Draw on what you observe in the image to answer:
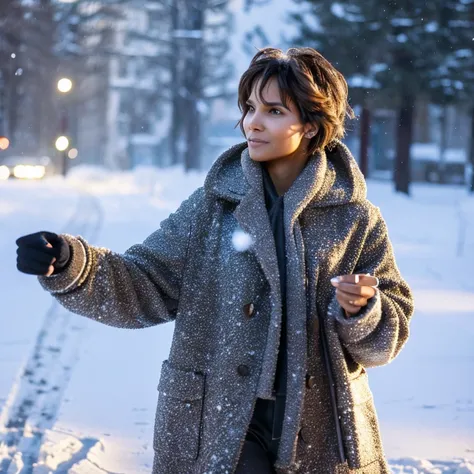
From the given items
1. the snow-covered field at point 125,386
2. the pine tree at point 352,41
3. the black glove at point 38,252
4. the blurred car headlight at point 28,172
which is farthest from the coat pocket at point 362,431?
the blurred car headlight at point 28,172

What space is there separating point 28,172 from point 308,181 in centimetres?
3843

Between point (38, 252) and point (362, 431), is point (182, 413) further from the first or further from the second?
point (38, 252)

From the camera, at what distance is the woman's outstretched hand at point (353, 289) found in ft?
8.83

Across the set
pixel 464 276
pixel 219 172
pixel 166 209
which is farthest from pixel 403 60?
pixel 219 172

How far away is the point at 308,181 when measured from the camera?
296cm

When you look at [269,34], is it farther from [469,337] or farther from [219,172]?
[219,172]

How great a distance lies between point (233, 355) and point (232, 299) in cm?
15

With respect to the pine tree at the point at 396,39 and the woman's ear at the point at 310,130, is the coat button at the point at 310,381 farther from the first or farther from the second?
the pine tree at the point at 396,39

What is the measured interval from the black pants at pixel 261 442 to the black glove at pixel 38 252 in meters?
0.68

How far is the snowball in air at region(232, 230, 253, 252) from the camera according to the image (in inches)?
114

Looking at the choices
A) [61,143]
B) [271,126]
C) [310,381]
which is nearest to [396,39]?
[61,143]

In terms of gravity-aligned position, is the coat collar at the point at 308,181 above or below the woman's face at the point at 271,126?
below

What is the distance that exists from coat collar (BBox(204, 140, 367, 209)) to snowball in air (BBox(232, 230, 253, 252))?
0.10 metres

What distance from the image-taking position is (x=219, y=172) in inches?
121
